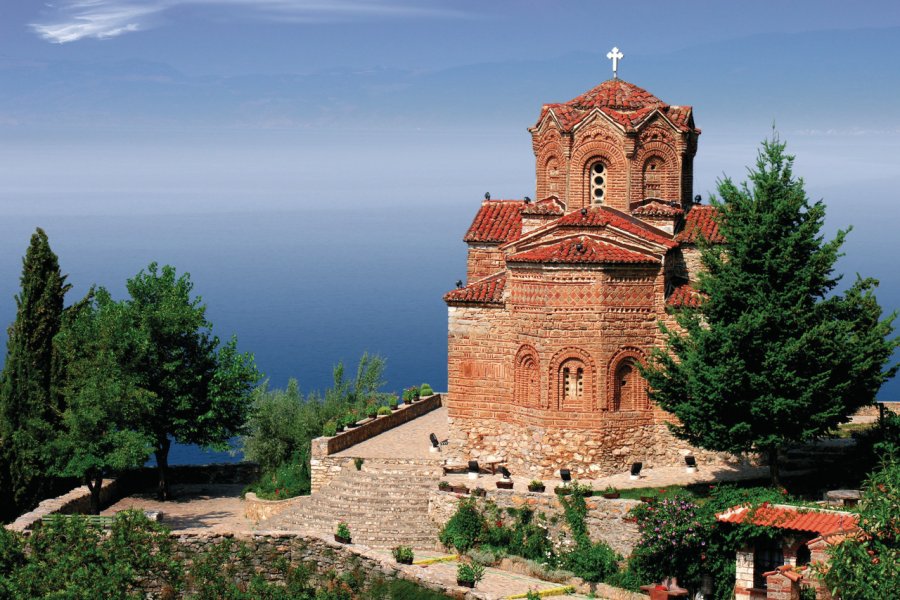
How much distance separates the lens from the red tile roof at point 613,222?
102 feet

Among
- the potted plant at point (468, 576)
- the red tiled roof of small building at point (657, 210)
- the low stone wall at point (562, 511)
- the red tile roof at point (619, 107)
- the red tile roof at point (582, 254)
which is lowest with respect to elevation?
the potted plant at point (468, 576)

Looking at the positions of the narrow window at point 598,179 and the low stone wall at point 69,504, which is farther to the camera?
the narrow window at point 598,179

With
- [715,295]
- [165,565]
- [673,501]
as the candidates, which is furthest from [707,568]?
[165,565]

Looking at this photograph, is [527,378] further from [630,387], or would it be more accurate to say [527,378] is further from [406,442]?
[406,442]

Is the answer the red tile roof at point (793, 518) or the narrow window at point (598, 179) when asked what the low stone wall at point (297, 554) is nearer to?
the red tile roof at point (793, 518)

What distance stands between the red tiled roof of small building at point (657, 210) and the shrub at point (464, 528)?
913cm

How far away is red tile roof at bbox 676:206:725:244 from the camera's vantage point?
32062 millimetres

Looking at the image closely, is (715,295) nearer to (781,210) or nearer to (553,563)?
(781,210)

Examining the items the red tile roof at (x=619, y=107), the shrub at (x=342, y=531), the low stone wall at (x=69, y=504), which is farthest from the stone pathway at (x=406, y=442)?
the red tile roof at (x=619, y=107)

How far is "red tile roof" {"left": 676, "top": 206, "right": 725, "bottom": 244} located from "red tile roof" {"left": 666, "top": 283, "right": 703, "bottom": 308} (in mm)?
1459

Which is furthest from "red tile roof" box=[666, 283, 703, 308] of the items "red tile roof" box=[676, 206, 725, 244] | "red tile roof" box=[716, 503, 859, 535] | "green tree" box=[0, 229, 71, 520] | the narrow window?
"green tree" box=[0, 229, 71, 520]

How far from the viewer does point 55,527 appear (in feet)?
84.3

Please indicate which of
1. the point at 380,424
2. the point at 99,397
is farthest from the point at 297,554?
the point at 380,424

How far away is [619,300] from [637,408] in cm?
264
